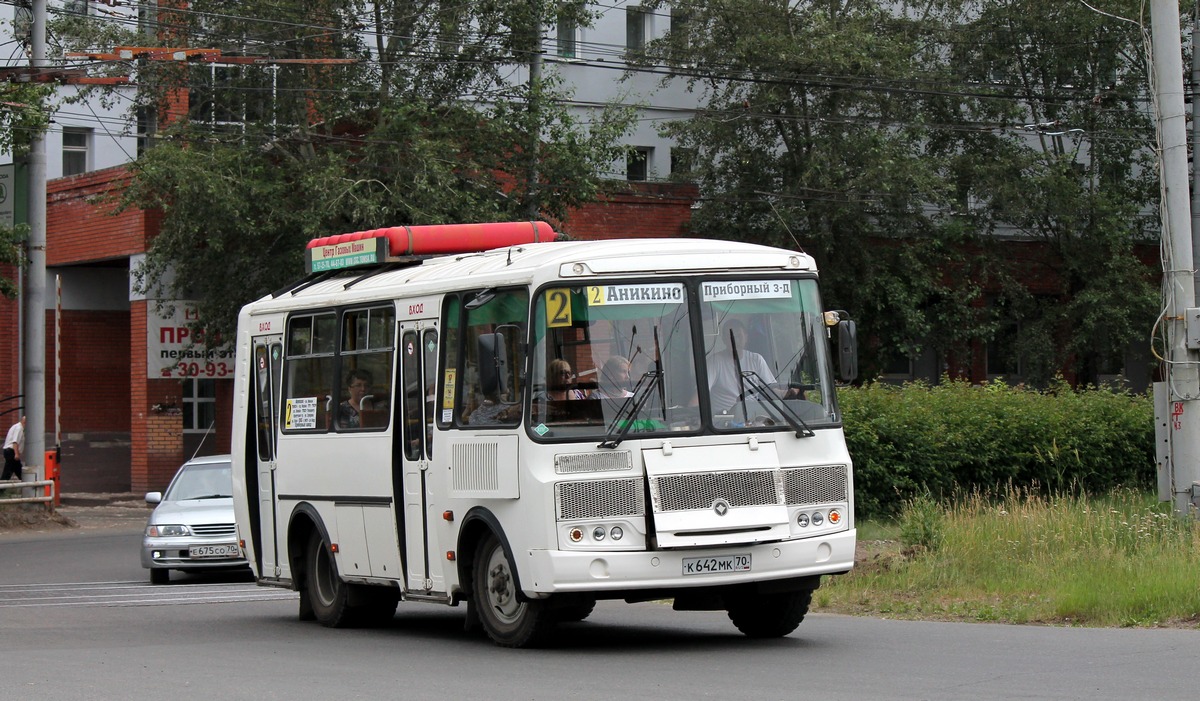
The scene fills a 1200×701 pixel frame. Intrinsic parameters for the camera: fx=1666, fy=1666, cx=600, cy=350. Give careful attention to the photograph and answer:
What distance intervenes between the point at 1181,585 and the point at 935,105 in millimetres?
25531

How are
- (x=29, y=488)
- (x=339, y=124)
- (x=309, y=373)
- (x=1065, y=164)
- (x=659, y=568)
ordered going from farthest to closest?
(x=1065, y=164) → (x=339, y=124) → (x=29, y=488) → (x=309, y=373) → (x=659, y=568)

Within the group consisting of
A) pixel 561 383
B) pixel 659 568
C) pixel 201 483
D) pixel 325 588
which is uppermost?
pixel 561 383

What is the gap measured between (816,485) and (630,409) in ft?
4.58

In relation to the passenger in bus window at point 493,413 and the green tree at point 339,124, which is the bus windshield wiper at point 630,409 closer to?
the passenger in bus window at point 493,413

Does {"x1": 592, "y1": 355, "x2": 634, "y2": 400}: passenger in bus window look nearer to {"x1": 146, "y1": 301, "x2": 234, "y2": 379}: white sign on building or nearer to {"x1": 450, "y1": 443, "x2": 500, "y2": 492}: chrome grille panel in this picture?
{"x1": 450, "y1": 443, "x2": 500, "y2": 492}: chrome grille panel

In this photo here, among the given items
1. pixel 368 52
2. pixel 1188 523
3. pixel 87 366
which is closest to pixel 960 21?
pixel 368 52

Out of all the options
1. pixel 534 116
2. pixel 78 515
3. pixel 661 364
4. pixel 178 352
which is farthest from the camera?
pixel 178 352

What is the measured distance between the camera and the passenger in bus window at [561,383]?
10797 mm

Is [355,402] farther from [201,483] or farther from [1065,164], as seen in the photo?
[1065,164]

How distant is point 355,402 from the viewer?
1323cm

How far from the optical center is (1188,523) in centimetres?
1553

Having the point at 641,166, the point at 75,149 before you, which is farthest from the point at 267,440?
the point at 75,149

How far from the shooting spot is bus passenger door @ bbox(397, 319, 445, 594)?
12062 mm

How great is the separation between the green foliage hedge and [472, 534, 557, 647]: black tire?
9.94 m
